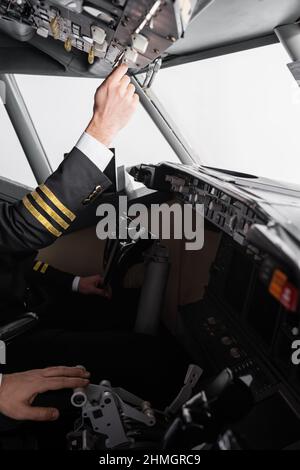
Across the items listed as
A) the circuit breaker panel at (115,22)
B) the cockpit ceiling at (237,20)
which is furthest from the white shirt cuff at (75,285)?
the cockpit ceiling at (237,20)

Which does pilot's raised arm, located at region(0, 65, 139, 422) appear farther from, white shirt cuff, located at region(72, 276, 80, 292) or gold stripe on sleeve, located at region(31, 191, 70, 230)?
white shirt cuff, located at region(72, 276, 80, 292)

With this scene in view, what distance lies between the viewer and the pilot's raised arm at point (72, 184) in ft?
3.64

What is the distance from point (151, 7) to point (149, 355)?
100 cm

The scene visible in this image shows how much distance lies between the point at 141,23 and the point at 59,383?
83 cm

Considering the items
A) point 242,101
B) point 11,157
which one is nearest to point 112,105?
point 11,157

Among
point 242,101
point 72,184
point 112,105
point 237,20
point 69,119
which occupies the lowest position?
point 72,184

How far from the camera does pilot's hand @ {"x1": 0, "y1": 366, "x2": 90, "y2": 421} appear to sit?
96cm

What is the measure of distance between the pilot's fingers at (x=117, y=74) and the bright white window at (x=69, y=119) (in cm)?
272

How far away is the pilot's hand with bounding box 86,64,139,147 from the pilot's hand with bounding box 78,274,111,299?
95 cm

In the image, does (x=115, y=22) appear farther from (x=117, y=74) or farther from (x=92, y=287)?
(x=92, y=287)

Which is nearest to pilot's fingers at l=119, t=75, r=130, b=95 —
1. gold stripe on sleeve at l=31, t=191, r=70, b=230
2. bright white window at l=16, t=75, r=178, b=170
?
gold stripe on sleeve at l=31, t=191, r=70, b=230

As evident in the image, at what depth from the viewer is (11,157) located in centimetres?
414

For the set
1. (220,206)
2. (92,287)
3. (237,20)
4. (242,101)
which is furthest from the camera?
(242,101)

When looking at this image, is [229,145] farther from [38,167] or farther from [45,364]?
[45,364]
